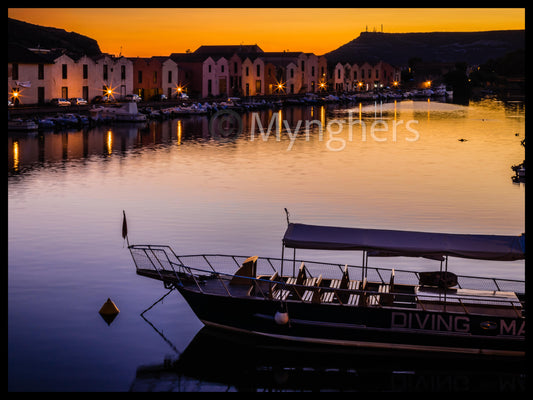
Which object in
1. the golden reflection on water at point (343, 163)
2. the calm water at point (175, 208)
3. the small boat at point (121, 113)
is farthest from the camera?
the small boat at point (121, 113)

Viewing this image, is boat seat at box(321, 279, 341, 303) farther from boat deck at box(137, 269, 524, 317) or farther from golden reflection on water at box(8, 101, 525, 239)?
golden reflection on water at box(8, 101, 525, 239)

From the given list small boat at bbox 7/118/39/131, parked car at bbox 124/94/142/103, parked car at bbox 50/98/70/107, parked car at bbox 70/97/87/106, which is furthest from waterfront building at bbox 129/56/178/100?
small boat at bbox 7/118/39/131

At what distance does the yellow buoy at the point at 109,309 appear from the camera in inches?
862

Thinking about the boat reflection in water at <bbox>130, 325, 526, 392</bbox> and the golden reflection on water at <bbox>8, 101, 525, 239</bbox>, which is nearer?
the boat reflection in water at <bbox>130, 325, 526, 392</bbox>

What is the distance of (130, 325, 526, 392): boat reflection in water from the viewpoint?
17.3 metres

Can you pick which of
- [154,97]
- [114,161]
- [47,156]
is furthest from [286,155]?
[154,97]

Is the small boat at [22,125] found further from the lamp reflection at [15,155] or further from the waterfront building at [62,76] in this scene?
the waterfront building at [62,76]

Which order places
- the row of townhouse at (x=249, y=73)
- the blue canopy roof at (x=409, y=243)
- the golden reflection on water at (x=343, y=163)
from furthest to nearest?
the row of townhouse at (x=249, y=73) < the golden reflection on water at (x=343, y=163) < the blue canopy roof at (x=409, y=243)

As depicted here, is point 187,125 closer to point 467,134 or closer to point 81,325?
point 467,134

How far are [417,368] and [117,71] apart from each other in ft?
327

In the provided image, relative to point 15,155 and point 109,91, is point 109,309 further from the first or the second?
point 109,91

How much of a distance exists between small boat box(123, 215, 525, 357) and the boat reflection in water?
38cm

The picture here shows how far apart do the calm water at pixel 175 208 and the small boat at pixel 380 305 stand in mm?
1065

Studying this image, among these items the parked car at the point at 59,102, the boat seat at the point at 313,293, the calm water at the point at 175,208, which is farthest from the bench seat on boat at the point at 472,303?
the parked car at the point at 59,102
